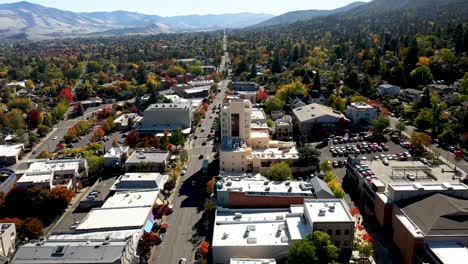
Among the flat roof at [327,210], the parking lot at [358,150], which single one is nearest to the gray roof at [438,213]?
the flat roof at [327,210]

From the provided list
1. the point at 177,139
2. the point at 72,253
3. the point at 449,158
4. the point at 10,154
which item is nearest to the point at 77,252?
the point at 72,253

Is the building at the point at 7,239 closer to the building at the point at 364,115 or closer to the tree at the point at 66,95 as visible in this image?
the building at the point at 364,115

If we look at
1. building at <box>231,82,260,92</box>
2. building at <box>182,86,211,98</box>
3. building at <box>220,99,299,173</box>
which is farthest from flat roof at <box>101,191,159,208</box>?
building at <box>231,82,260,92</box>

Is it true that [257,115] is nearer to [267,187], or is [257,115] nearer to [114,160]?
[114,160]

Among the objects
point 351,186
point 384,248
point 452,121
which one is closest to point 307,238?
point 384,248

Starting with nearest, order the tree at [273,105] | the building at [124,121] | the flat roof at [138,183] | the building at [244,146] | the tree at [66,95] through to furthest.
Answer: the flat roof at [138,183] < the building at [244,146] < the building at [124,121] < the tree at [273,105] < the tree at [66,95]
